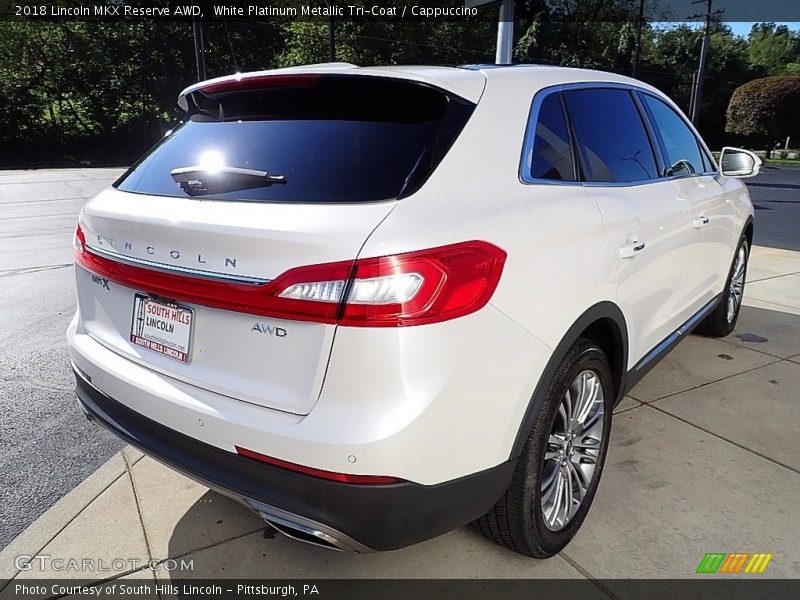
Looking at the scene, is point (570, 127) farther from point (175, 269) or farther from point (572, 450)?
point (175, 269)

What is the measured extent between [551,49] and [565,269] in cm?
4444

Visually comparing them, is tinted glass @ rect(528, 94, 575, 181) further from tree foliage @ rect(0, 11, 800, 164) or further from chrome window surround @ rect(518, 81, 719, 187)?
tree foliage @ rect(0, 11, 800, 164)

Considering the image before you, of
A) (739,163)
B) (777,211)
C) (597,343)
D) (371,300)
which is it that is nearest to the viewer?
(371,300)

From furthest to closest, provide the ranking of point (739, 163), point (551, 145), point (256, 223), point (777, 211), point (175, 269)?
1. point (777, 211)
2. point (739, 163)
3. point (551, 145)
4. point (175, 269)
5. point (256, 223)

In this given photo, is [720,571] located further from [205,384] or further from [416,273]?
[205,384]

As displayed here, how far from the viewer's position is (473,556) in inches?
92.1

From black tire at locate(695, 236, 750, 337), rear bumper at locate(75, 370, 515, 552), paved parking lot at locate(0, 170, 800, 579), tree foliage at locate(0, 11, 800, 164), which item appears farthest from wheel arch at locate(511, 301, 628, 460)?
tree foliage at locate(0, 11, 800, 164)

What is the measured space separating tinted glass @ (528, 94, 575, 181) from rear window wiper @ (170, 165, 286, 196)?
2.93 feet

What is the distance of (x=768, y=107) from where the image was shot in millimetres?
33406

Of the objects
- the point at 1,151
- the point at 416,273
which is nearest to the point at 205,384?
the point at 416,273

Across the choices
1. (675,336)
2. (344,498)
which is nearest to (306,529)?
(344,498)

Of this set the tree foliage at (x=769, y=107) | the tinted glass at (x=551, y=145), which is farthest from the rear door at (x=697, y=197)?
the tree foliage at (x=769, y=107)

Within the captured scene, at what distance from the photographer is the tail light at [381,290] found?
1.60 meters

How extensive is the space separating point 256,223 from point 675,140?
108 inches
